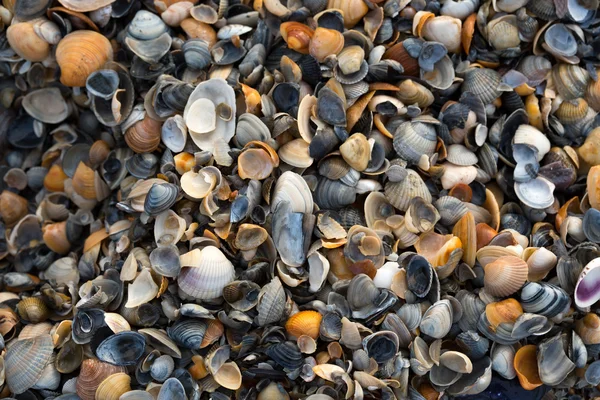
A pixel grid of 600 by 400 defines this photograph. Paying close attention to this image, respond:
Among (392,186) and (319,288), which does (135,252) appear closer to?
(319,288)

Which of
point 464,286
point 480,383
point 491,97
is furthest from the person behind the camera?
point 491,97

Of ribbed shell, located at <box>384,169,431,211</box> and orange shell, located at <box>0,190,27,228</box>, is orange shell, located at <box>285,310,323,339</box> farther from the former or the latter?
orange shell, located at <box>0,190,27,228</box>

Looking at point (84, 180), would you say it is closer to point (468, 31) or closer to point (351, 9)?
point (351, 9)

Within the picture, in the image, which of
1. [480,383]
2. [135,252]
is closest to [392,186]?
[480,383]

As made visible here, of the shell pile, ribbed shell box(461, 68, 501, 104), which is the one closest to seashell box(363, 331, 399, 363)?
the shell pile

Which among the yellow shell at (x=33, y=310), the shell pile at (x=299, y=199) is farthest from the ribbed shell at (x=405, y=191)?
the yellow shell at (x=33, y=310)

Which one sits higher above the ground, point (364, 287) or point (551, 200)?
point (551, 200)
